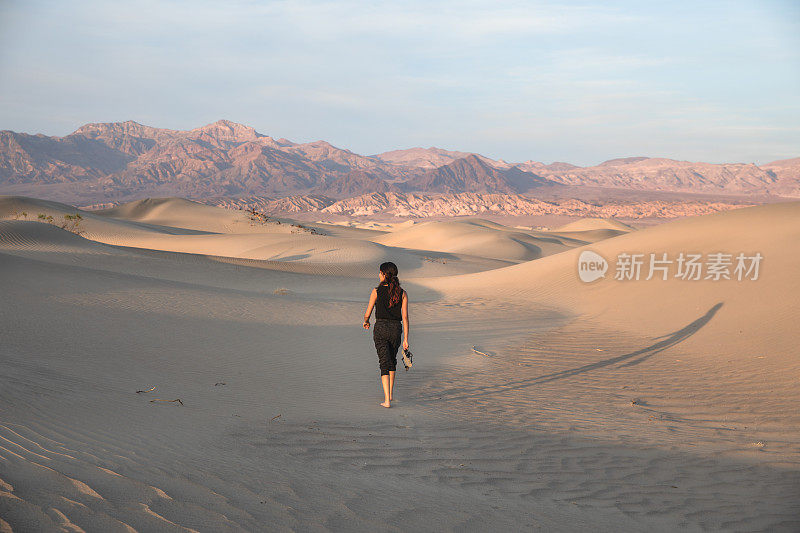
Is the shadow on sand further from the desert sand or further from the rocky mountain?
the rocky mountain

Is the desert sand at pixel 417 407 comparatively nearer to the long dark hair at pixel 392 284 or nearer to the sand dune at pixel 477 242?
the long dark hair at pixel 392 284

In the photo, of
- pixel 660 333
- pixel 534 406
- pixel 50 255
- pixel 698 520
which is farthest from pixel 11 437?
pixel 50 255

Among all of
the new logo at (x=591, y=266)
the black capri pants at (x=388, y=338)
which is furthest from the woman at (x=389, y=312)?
the new logo at (x=591, y=266)

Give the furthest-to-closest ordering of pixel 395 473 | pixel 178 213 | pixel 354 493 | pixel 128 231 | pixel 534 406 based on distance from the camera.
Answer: pixel 178 213, pixel 128 231, pixel 534 406, pixel 395 473, pixel 354 493

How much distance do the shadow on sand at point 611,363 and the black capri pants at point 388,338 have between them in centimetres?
122

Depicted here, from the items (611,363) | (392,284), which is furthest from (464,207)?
(392,284)

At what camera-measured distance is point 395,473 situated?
4680 mm

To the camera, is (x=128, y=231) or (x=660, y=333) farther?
(x=128, y=231)

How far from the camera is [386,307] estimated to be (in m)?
6.84

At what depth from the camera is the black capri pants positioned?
6.85 metres

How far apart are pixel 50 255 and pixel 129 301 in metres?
10.0

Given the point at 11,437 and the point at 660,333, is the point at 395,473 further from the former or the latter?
the point at 660,333

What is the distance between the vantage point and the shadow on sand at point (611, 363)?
8.22 m

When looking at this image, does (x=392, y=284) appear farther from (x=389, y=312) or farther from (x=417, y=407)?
(x=417, y=407)
